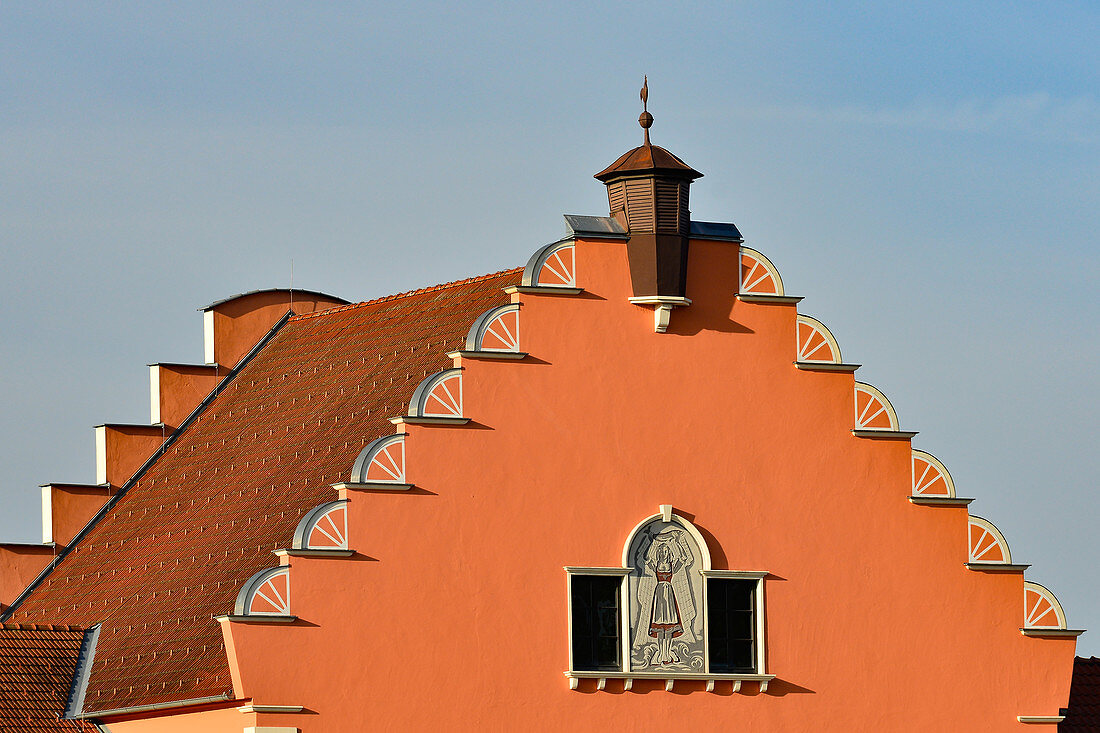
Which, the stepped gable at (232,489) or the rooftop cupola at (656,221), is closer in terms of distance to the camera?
the rooftop cupola at (656,221)

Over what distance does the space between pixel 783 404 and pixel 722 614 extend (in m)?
2.98

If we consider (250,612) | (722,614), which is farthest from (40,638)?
(722,614)

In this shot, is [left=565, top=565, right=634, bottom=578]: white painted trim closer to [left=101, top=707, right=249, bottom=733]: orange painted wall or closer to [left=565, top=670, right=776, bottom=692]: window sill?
[left=565, top=670, right=776, bottom=692]: window sill

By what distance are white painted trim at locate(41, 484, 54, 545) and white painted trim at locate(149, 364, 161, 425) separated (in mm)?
2055

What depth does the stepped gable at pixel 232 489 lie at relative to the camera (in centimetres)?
3472

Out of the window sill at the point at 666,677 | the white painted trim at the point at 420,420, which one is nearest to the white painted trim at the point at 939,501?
the window sill at the point at 666,677

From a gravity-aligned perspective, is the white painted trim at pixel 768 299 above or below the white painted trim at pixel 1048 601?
above

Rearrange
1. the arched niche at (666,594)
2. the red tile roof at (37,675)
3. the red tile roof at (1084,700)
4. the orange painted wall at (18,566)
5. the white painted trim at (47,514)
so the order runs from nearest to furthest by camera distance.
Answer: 1. the arched niche at (666,594)
2. the red tile roof at (37,675)
3. the red tile roof at (1084,700)
4. the orange painted wall at (18,566)
5. the white painted trim at (47,514)


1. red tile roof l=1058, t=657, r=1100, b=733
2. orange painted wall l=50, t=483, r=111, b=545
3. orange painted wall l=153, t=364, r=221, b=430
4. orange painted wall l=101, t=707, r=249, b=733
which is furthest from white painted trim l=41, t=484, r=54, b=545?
red tile roof l=1058, t=657, r=1100, b=733

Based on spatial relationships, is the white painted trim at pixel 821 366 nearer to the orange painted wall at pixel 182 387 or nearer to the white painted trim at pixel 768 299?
the white painted trim at pixel 768 299

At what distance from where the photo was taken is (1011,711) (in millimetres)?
33875

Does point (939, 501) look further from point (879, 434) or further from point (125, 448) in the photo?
point (125, 448)

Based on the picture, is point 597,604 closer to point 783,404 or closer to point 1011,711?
point 783,404

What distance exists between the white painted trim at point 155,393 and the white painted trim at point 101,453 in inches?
34.8
